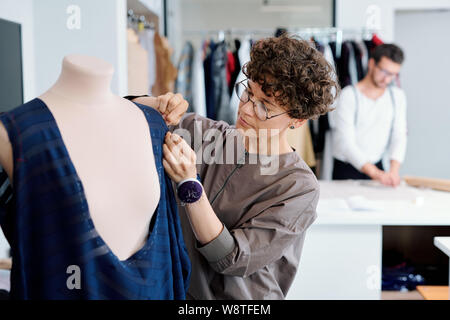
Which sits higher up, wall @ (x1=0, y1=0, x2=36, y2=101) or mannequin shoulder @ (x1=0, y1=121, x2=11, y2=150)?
wall @ (x1=0, y1=0, x2=36, y2=101)

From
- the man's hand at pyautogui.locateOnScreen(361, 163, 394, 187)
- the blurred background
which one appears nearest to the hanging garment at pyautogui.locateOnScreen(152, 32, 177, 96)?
the blurred background

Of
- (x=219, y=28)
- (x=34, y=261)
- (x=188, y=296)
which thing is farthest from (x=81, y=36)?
(x=219, y=28)

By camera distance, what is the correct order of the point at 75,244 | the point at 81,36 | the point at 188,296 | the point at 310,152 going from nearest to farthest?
1. the point at 75,244
2. the point at 188,296
3. the point at 81,36
4. the point at 310,152

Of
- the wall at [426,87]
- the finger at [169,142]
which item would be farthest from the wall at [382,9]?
the finger at [169,142]

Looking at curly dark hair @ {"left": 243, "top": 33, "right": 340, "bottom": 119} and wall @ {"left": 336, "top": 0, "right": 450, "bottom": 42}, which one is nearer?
curly dark hair @ {"left": 243, "top": 33, "right": 340, "bottom": 119}

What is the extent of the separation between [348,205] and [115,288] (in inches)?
62.5

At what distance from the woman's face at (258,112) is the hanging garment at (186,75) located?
2557mm

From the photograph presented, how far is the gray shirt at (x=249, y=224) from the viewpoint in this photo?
45.4 inches

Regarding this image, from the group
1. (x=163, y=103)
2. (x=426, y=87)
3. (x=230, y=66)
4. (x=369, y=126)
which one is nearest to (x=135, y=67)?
(x=230, y=66)

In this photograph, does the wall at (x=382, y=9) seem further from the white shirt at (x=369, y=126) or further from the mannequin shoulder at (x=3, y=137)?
the mannequin shoulder at (x=3, y=137)

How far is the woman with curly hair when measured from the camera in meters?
1.14

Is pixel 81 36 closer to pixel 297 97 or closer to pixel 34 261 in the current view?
pixel 297 97

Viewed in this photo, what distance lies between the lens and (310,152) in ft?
12.5

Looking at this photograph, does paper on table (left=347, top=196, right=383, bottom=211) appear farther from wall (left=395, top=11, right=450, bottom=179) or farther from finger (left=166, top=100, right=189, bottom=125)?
wall (left=395, top=11, right=450, bottom=179)
